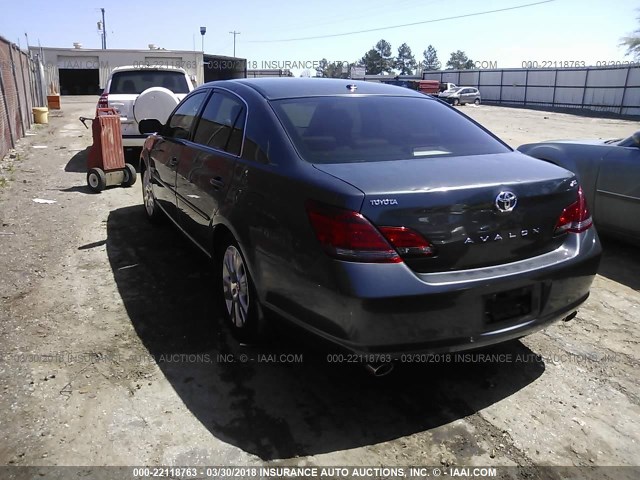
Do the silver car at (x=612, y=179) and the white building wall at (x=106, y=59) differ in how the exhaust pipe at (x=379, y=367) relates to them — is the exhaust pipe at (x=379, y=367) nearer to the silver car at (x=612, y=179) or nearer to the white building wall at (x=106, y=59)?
the silver car at (x=612, y=179)

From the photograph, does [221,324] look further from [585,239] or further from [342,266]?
[585,239]

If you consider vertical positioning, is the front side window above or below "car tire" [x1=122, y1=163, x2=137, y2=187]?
above

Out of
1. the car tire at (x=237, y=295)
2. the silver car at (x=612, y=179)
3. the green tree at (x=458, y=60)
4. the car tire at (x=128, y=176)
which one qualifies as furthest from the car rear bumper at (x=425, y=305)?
the green tree at (x=458, y=60)

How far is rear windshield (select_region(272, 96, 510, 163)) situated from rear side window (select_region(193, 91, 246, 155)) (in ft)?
1.21

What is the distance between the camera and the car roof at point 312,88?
370 cm

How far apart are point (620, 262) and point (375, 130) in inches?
133

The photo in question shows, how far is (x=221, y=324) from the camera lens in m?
3.93

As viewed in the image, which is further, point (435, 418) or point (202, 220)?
point (202, 220)

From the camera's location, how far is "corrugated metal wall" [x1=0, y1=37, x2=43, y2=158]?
35.4 ft

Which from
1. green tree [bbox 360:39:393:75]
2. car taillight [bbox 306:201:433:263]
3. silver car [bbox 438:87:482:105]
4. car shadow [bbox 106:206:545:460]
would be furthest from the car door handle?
green tree [bbox 360:39:393:75]

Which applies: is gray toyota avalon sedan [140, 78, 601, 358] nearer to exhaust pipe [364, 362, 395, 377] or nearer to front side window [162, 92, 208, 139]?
exhaust pipe [364, 362, 395, 377]

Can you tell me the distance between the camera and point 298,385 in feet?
10.5

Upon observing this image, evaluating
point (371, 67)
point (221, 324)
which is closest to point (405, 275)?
point (221, 324)

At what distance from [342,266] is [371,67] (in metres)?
131
